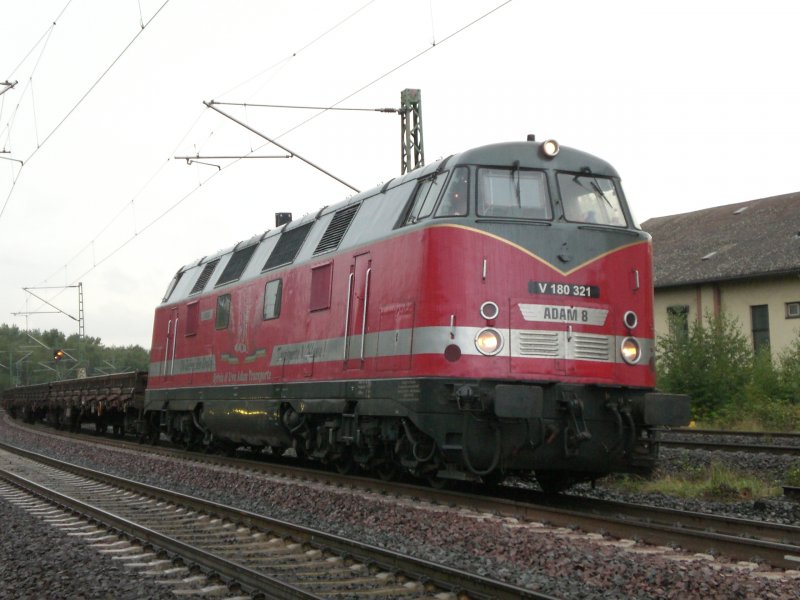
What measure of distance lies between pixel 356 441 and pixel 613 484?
3441 millimetres

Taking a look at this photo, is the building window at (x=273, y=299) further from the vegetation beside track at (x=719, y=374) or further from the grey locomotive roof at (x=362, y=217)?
the vegetation beside track at (x=719, y=374)

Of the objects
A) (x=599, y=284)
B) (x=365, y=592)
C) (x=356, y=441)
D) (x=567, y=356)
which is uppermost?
(x=599, y=284)

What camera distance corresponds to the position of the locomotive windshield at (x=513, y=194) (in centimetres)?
1022

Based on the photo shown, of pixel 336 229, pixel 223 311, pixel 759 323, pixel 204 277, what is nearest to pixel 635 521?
pixel 336 229

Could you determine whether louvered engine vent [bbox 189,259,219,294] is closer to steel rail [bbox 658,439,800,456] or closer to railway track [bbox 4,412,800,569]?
railway track [bbox 4,412,800,569]

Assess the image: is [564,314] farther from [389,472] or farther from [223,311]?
[223,311]

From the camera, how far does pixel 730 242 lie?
114 feet

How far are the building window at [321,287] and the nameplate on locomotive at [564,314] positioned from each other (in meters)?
3.52

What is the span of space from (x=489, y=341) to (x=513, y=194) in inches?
68.8

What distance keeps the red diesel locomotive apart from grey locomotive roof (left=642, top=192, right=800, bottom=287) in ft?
68.7

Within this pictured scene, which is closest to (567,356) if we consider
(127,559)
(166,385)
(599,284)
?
(599,284)

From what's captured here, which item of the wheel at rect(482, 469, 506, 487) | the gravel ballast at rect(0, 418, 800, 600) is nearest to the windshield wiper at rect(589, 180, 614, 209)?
the wheel at rect(482, 469, 506, 487)

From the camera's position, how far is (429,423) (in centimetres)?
978

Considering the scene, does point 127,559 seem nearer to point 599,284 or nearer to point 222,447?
point 599,284
